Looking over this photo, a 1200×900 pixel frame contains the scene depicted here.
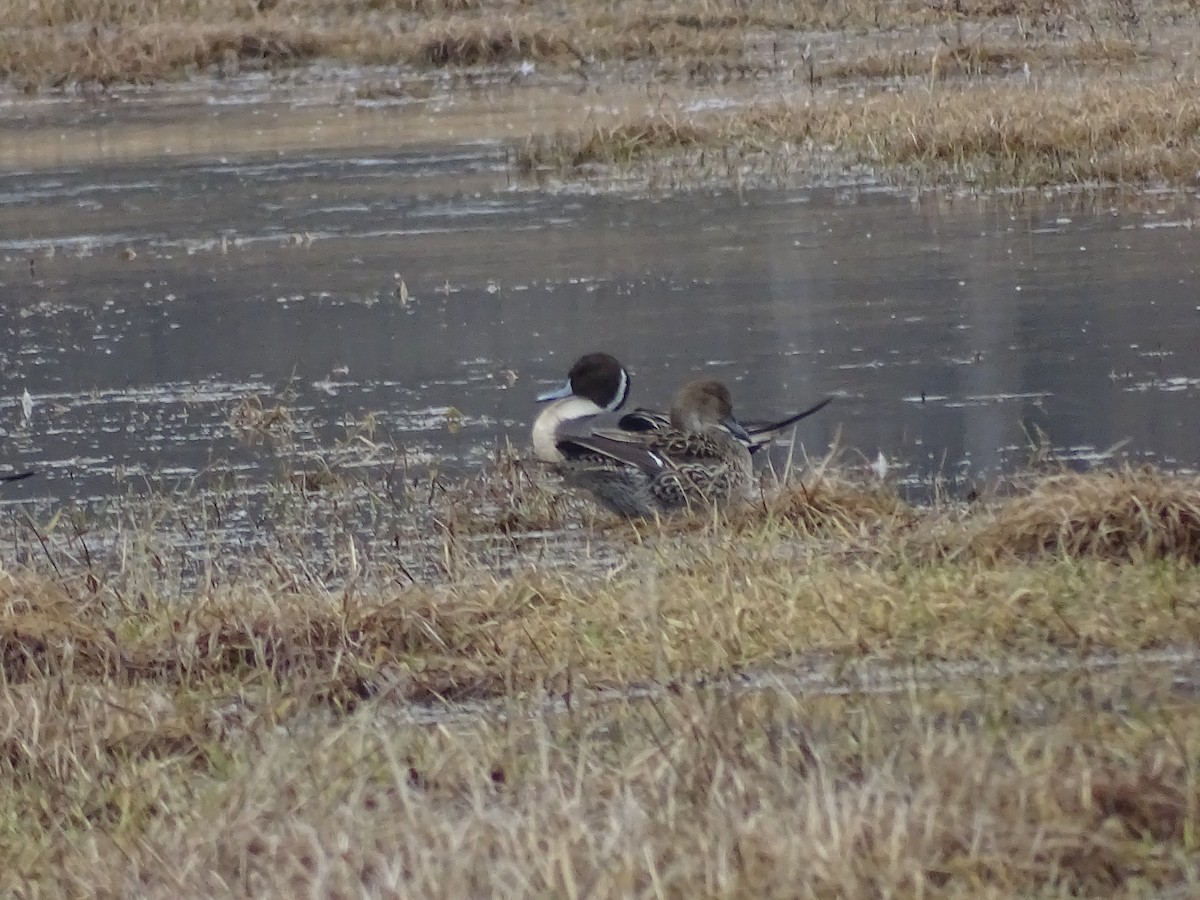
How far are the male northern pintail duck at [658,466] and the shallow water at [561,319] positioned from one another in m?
0.72

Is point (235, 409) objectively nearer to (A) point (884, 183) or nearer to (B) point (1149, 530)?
(B) point (1149, 530)

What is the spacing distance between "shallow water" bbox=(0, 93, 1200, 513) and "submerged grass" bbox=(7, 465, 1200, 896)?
1.72 metres

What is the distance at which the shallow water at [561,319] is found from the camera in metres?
8.12

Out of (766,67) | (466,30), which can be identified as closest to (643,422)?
(766,67)

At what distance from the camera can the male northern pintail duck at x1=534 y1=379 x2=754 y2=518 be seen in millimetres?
6594

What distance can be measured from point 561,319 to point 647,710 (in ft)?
20.9

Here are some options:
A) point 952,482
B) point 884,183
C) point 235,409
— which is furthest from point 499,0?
point 952,482

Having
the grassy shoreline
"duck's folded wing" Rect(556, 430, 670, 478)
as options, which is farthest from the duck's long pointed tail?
the grassy shoreline

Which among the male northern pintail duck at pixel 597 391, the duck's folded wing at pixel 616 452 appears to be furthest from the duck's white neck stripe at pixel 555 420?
the duck's folded wing at pixel 616 452

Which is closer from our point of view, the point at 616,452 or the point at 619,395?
the point at 616,452

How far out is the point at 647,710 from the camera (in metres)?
4.27

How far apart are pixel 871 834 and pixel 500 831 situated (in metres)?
0.59

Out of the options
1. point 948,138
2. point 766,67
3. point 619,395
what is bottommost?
point 766,67

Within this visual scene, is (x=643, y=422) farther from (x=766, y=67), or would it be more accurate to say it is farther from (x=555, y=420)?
(x=766, y=67)
